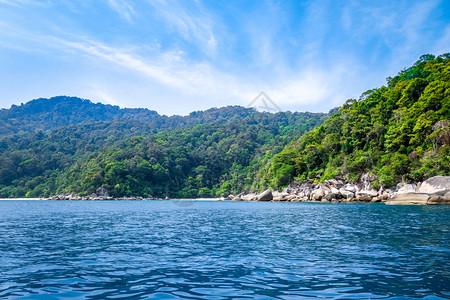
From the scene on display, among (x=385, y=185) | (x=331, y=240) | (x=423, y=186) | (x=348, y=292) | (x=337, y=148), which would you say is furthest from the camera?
(x=337, y=148)

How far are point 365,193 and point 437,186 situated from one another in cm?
1360

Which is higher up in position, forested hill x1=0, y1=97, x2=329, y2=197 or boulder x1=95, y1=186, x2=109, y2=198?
forested hill x1=0, y1=97, x2=329, y2=197

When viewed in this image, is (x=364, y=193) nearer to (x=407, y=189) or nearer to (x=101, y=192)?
(x=407, y=189)

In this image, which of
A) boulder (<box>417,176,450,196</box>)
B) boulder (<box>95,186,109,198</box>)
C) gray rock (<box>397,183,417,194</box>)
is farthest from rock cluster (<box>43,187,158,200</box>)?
boulder (<box>417,176,450,196</box>)

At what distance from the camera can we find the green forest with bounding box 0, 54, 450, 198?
178 feet

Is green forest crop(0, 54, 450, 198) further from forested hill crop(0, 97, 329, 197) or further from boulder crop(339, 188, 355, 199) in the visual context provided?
boulder crop(339, 188, 355, 199)

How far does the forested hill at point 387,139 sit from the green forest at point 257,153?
0.21 metres

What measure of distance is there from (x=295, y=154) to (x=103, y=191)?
64.3m

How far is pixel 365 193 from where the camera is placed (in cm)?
5106

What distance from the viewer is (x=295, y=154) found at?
8356 cm

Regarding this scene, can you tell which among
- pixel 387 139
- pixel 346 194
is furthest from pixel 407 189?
pixel 387 139

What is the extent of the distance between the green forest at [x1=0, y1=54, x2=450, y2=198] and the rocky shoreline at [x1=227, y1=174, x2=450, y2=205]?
257cm

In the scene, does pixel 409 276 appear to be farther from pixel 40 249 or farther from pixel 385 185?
pixel 385 185

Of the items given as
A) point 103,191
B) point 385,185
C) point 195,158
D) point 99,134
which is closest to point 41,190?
point 103,191
